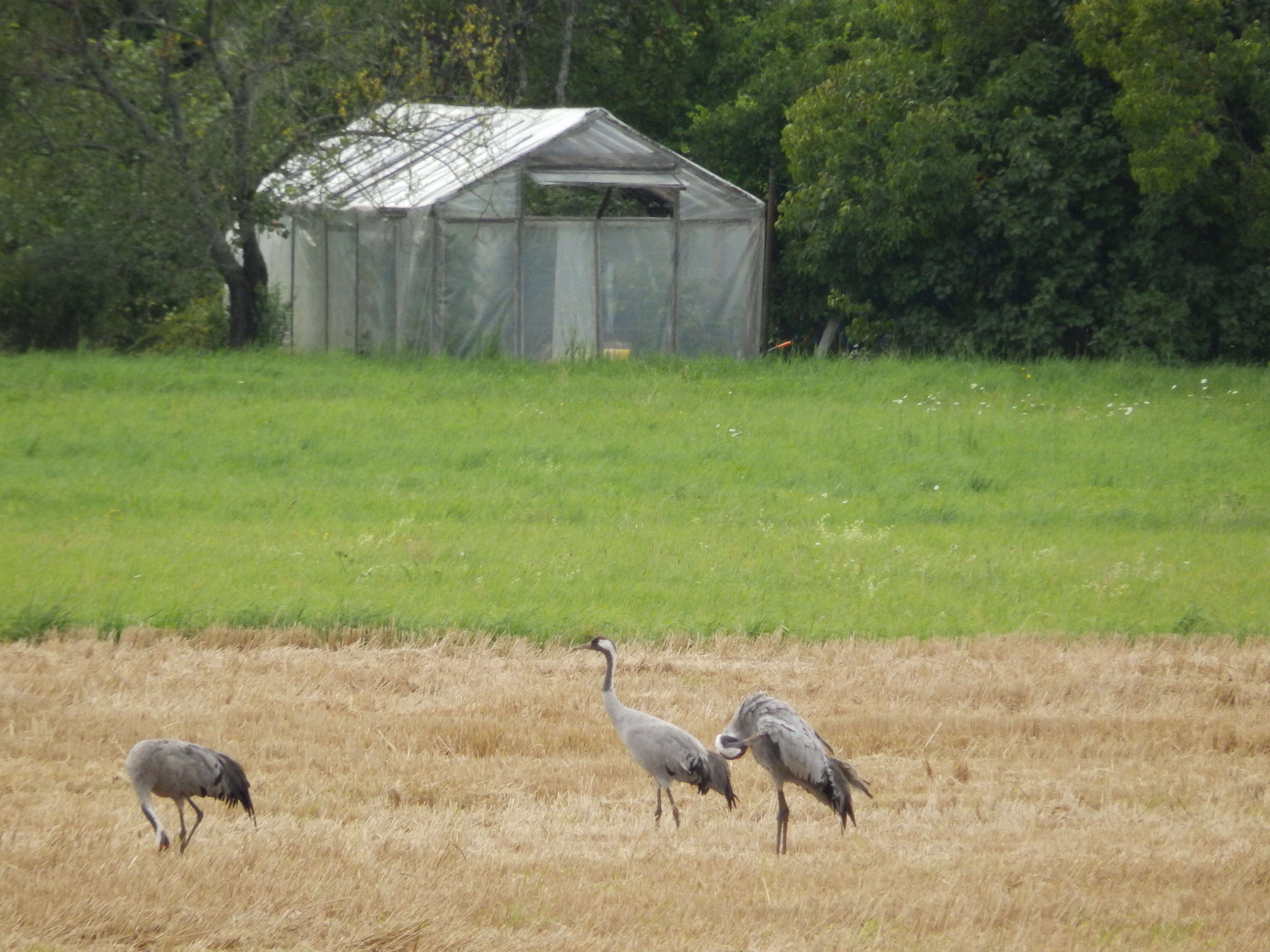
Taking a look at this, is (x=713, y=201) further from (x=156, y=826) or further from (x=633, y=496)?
(x=156, y=826)

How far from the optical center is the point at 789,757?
277 inches

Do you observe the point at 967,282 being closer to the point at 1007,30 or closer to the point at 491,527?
the point at 1007,30

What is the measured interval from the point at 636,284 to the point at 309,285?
21.5ft

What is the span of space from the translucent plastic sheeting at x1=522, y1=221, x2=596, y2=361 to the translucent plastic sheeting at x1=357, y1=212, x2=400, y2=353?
234cm

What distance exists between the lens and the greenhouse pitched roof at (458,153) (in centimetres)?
2653

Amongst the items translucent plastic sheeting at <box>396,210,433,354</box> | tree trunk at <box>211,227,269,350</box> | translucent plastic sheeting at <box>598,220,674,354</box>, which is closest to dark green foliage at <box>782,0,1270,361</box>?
translucent plastic sheeting at <box>598,220,674,354</box>

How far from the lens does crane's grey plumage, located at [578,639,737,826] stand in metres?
7.34

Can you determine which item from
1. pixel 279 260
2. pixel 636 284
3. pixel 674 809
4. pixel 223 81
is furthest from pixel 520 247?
pixel 674 809

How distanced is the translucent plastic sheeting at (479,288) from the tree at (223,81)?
225 cm

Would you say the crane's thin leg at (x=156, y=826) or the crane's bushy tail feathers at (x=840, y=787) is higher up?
the crane's bushy tail feathers at (x=840, y=787)

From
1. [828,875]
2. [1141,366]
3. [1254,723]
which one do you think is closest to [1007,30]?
[1141,366]

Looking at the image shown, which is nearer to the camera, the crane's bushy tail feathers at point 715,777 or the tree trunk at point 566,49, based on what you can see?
the crane's bushy tail feathers at point 715,777

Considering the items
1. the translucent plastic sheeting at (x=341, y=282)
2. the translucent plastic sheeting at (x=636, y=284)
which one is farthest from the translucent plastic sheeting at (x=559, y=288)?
the translucent plastic sheeting at (x=341, y=282)

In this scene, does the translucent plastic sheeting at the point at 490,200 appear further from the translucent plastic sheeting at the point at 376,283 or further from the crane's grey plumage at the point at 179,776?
the crane's grey plumage at the point at 179,776
